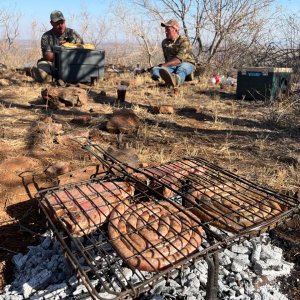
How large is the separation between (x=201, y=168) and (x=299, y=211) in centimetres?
70

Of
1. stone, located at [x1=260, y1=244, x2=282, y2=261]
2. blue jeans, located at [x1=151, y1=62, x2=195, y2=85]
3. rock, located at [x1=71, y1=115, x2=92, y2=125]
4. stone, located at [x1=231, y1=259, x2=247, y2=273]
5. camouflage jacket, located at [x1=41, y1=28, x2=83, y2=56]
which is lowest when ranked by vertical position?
stone, located at [x1=260, y1=244, x2=282, y2=261]

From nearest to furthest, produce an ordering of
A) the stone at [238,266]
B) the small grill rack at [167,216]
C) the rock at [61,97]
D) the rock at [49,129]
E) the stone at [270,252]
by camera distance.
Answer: the small grill rack at [167,216]
the stone at [238,266]
the stone at [270,252]
the rock at [49,129]
the rock at [61,97]

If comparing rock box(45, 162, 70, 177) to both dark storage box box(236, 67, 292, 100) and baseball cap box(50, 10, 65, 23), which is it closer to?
dark storage box box(236, 67, 292, 100)

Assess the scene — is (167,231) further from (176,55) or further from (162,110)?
(176,55)

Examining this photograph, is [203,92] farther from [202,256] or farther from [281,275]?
[202,256]

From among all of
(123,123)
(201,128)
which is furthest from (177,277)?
(201,128)

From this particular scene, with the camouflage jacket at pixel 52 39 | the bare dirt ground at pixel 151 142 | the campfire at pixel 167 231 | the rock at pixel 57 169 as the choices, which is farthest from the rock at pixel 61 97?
the campfire at pixel 167 231

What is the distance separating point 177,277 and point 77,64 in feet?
19.2

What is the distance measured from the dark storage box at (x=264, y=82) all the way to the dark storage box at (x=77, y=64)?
300 centimetres

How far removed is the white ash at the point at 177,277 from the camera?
1529 mm

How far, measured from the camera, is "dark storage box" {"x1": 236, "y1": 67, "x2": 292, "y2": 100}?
5543 mm

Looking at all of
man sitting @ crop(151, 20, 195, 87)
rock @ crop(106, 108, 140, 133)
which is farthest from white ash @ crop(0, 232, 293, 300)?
man sitting @ crop(151, 20, 195, 87)

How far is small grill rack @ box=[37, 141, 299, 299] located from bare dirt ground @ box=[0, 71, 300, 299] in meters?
0.45

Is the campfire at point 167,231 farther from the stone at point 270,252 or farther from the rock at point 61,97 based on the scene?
the rock at point 61,97
